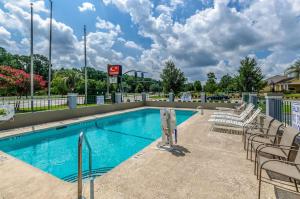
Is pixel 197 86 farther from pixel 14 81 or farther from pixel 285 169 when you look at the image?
pixel 285 169

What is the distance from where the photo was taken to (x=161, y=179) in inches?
132

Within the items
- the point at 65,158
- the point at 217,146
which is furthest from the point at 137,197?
the point at 65,158

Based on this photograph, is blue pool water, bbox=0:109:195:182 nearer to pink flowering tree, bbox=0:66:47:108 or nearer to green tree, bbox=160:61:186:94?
pink flowering tree, bbox=0:66:47:108

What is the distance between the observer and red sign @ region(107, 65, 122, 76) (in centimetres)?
2983

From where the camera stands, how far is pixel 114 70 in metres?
30.2

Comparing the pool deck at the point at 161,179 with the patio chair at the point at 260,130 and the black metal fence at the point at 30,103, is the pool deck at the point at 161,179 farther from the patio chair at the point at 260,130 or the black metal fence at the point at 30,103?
the black metal fence at the point at 30,103

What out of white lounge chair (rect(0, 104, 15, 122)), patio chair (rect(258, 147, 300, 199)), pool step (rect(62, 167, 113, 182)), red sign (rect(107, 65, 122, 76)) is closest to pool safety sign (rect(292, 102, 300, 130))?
patio chair (rect(258, 147, 300, 199))

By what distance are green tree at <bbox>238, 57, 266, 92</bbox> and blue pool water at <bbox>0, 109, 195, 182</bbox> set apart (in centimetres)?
1730

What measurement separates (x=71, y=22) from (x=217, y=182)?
2041 cm

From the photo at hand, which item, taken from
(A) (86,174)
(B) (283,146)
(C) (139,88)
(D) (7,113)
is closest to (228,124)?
(B) (283,146)

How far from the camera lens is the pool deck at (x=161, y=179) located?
289 centimetres

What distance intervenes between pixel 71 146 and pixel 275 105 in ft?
24.8

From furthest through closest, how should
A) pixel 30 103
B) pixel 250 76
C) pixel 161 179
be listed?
1. pixel 250 76
2. pixel 30 103
3. pixel 161 179

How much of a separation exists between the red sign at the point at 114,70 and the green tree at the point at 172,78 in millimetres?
9091
